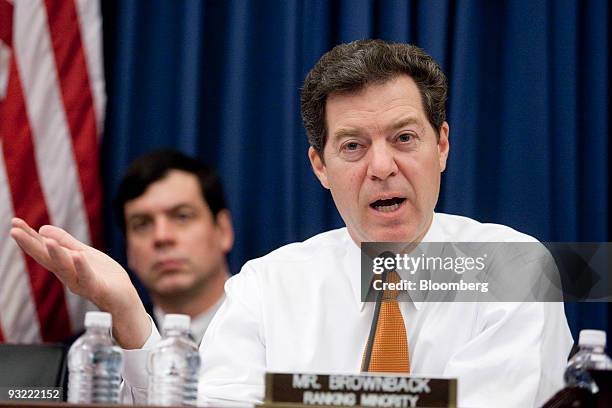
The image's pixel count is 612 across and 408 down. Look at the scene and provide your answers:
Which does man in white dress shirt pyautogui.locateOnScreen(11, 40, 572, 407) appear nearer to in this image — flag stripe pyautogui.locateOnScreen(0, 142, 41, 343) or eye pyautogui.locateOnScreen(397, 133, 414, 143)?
eye pyautogui.locateOnScreen(397, 133, 414, 143)

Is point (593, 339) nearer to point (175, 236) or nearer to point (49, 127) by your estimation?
point (175, 236)

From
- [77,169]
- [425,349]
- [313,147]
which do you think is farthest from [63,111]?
[425,349]

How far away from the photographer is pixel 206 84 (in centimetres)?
319

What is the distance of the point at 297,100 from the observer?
10.1 feet

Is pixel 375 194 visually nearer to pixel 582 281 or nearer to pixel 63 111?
pixel 582 281

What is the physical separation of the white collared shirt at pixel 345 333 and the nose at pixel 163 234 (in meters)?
0.81

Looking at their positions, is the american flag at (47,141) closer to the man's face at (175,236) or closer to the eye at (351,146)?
the man's face at (175,236)

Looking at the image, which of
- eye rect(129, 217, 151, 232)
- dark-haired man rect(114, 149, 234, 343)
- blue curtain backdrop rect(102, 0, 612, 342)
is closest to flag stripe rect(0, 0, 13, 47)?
blue curtain backdrop rect(102, 0, 612, 342)

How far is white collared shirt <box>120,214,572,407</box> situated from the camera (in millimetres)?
1757

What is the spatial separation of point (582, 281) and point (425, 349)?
715mm

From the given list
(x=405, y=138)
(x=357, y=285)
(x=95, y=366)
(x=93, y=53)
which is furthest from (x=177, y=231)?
(x=95, y=366)

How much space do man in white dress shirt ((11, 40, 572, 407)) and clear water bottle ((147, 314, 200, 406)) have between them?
0.32 metres

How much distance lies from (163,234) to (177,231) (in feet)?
0.15

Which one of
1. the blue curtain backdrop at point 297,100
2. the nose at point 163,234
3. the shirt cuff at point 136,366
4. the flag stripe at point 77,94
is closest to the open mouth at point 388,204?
the shirt cuff at point 136,366
